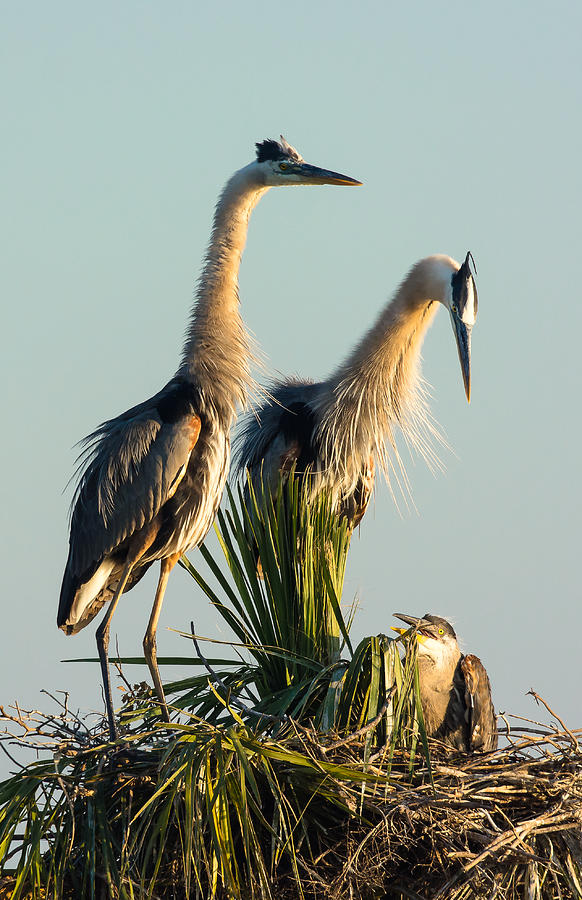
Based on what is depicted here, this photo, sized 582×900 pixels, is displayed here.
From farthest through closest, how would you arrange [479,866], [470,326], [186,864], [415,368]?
[415,368]
[470,326]
[479,866]
[186,864]

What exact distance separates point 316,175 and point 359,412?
153 centimetres

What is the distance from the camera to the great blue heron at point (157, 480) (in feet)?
21.2

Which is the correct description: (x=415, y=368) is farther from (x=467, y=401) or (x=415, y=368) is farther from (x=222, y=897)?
(x=222, y=897)

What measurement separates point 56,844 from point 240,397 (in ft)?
8.84

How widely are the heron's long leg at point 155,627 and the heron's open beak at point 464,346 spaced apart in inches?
76.6

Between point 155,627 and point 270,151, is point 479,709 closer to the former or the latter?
point 155,627

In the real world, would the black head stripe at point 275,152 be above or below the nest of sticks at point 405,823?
above

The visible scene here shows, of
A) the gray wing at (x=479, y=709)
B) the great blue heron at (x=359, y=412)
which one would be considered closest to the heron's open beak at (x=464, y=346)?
the great blue heron at (x=359, y=412)

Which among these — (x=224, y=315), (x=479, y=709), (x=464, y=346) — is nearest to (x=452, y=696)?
(x=479, y=709)

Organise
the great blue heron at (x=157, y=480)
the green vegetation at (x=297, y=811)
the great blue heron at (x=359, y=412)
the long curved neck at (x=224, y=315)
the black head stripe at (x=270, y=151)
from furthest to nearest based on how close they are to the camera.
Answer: the great blue heron at (x=359, y=412) < the black head stripe at (x=270, y=151) < the long curved neck at (x=224, y=315) < the great blue heron at (x=157, y=480) < the green vegetation at (x=297, y=811)

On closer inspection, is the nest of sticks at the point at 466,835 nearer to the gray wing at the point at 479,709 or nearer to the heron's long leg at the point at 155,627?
the gray wing at the point at 479,709

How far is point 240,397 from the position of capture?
22.4 feet

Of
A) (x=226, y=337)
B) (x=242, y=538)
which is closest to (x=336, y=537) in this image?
(x=242, y=538)

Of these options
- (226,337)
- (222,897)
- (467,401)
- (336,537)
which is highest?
(226,337)
